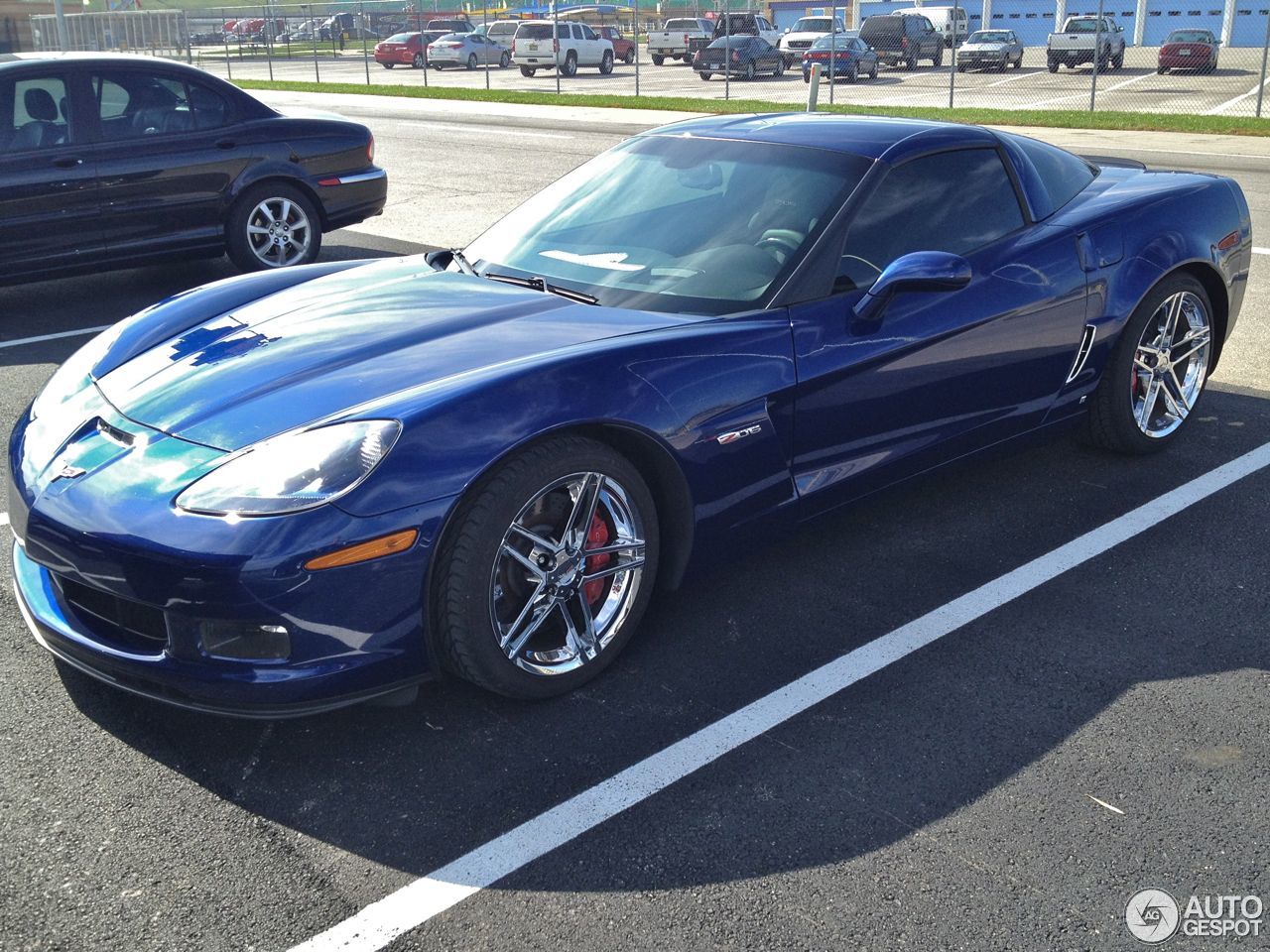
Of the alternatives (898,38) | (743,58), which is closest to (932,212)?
(743,58)

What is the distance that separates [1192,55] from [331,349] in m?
35.6

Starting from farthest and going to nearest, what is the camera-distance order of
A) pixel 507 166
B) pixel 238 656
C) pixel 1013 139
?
pixel 507 166 < pixel 1013 139 < pixel 238 656

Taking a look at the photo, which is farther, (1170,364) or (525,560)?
(1170,364)

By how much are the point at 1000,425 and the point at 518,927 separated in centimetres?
271

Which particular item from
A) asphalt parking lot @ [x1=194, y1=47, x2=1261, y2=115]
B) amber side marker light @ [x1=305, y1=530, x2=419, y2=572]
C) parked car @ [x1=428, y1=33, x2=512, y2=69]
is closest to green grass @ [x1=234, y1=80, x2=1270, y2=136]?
asphalt parking lot @ [x1=194, y1=47, x2=1261, y2=115]

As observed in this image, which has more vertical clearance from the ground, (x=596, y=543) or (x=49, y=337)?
(x=596, y=543)

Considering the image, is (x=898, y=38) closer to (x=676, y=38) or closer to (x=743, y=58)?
(x=743, y=58)

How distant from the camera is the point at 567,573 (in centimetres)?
339

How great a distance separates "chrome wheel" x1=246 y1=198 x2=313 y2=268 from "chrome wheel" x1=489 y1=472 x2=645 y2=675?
5774 millimetres

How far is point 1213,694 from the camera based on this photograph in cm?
348

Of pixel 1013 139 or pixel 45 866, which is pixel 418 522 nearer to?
pixel 45 866

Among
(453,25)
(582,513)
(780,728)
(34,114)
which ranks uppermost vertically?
(453,25)

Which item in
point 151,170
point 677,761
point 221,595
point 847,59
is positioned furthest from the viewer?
point 847,59

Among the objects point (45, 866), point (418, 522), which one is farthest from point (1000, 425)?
point (45, 866)
